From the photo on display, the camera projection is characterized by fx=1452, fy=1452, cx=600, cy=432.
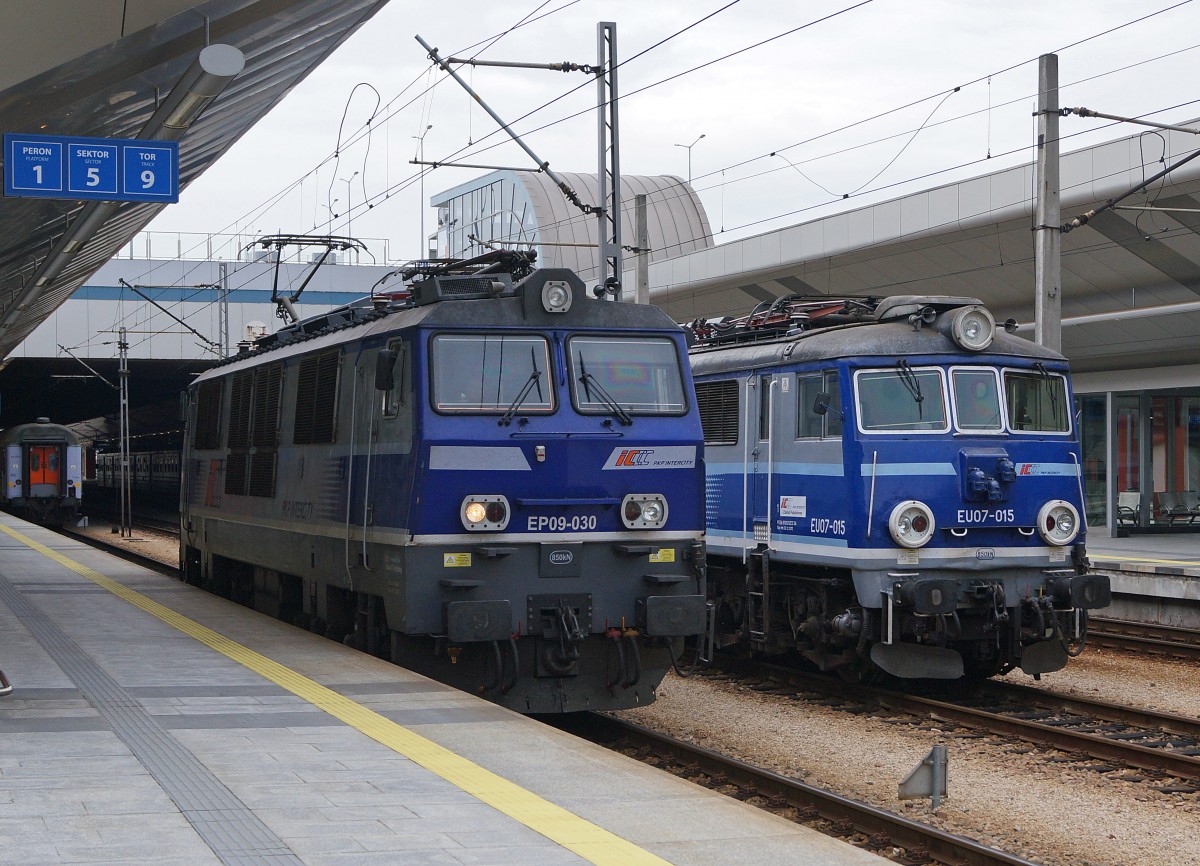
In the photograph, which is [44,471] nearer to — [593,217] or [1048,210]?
[593,217]

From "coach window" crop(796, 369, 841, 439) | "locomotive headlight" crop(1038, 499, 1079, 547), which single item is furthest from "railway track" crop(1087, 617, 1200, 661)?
"coach window" crop(796, 369, 841, 439)

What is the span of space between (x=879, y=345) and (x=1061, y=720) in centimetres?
343

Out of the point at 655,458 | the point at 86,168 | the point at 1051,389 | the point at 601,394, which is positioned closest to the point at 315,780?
the point at 655,458

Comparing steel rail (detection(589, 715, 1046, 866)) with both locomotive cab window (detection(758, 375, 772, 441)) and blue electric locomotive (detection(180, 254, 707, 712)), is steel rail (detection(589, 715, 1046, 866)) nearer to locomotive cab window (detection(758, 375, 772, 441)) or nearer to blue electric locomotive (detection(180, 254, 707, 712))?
blue electric locomotive (detection(180, 254, 707, 712))

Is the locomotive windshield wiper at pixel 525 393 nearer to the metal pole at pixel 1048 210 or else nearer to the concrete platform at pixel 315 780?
the concrete platform at pixel 315 780

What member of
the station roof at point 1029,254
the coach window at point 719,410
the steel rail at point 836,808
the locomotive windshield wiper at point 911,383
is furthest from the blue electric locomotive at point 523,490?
the station roof at point 1029,254

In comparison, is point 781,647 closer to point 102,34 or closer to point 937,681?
point 937,681

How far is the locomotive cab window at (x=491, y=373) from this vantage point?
10.8 m

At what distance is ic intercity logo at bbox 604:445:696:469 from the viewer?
11094 mm

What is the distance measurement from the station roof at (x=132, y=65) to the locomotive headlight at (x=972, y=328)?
22.5 feet

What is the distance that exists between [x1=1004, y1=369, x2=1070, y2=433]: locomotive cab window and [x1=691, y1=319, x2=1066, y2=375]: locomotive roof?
0.19m

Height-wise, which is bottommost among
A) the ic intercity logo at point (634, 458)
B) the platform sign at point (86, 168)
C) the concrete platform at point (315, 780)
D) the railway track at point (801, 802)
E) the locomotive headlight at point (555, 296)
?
the railway track at point (801, 802)

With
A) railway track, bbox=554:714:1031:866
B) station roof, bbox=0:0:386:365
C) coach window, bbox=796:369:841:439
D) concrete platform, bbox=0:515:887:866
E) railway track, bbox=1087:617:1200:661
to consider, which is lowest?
railway track, bbox=554:714:1031:866

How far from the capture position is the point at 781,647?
13.8 metres
